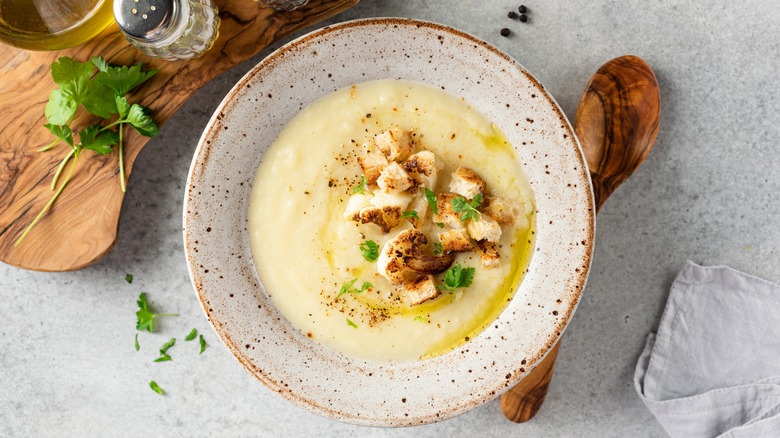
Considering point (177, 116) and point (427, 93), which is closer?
point (427, 93)

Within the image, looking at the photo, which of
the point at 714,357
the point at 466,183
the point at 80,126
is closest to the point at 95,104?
the point at 80,126

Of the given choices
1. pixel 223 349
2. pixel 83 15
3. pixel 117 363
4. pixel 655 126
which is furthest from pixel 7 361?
pixel 655 126

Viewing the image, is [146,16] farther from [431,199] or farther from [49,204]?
[431,199]

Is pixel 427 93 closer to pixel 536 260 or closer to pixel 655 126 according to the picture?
pixel 536 260

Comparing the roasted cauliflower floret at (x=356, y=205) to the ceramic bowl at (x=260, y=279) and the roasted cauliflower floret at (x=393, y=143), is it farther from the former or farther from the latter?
the ceramic bowl at (x=260, y=279)

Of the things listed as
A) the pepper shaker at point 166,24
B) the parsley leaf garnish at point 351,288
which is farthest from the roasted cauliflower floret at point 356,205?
the pepper shaker at point 166,24
